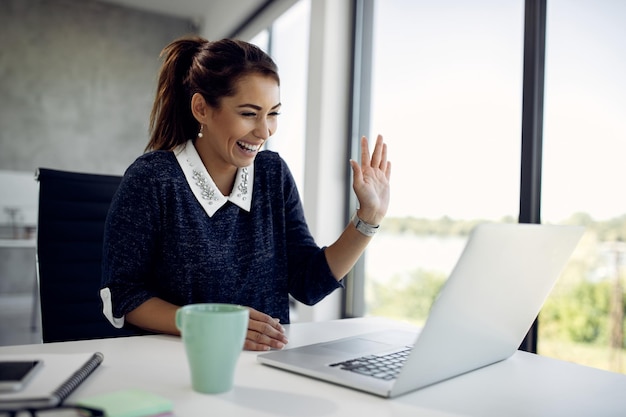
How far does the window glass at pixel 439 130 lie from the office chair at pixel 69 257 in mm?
1112

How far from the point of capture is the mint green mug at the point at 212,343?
582mm

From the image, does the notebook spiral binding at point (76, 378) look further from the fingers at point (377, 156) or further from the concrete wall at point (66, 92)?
the concrete wall at point (66, 92)

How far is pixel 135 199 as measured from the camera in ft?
3.60

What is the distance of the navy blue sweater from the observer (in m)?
1.05

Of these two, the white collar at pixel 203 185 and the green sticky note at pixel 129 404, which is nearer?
the green sticky note at pixel 129 404

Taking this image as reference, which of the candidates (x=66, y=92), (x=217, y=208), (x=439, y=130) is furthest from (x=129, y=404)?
(x=66, y=92)

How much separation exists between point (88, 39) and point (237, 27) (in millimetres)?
1586

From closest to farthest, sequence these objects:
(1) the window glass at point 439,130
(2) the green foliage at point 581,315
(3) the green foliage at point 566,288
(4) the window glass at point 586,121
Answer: (4) the window glass at point 586,121
(3) the green foliage at point 566,288
(1) the window glass at point 439,130
(2) the green foliage at point 581,315

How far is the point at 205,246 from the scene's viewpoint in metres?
1.17

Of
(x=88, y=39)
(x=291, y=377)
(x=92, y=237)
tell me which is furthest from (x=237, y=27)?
(x=291, y=377)

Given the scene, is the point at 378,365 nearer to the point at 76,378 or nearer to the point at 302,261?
the point at 76,378

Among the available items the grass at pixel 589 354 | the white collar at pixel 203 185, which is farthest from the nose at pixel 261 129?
the grass at pixel 589 354

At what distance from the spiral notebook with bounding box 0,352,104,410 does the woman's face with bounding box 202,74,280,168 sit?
0.63 meters

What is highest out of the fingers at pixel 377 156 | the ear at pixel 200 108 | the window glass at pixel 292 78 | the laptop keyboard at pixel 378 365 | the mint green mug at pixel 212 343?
the window glass at pixel 292 78
